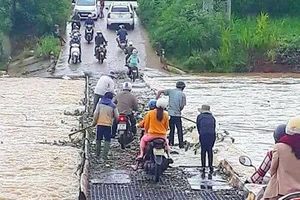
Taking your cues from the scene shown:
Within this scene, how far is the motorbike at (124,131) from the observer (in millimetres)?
14406

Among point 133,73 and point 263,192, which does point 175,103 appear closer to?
point 263,192

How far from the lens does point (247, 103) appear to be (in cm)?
2520

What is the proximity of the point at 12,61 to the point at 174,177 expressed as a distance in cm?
2430

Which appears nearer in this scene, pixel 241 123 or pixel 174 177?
pixel 174 177

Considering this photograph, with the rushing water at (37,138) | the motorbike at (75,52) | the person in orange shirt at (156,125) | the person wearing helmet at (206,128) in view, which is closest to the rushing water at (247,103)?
the person wearing helmet at (206,128)

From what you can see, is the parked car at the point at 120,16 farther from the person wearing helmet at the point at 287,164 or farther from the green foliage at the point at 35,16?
the person wearing helmet at the point at 287,164

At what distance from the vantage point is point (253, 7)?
43.8m

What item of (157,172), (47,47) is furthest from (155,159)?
(47,47)

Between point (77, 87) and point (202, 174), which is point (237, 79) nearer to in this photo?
point (77, 87)

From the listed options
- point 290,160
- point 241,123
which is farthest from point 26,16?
point 290,160

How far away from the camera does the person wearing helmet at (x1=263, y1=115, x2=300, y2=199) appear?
7.22m

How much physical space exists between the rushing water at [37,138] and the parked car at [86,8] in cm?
1782

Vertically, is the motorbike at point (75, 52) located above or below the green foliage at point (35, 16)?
below

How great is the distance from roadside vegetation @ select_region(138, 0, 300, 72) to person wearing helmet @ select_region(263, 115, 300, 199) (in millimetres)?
28007
